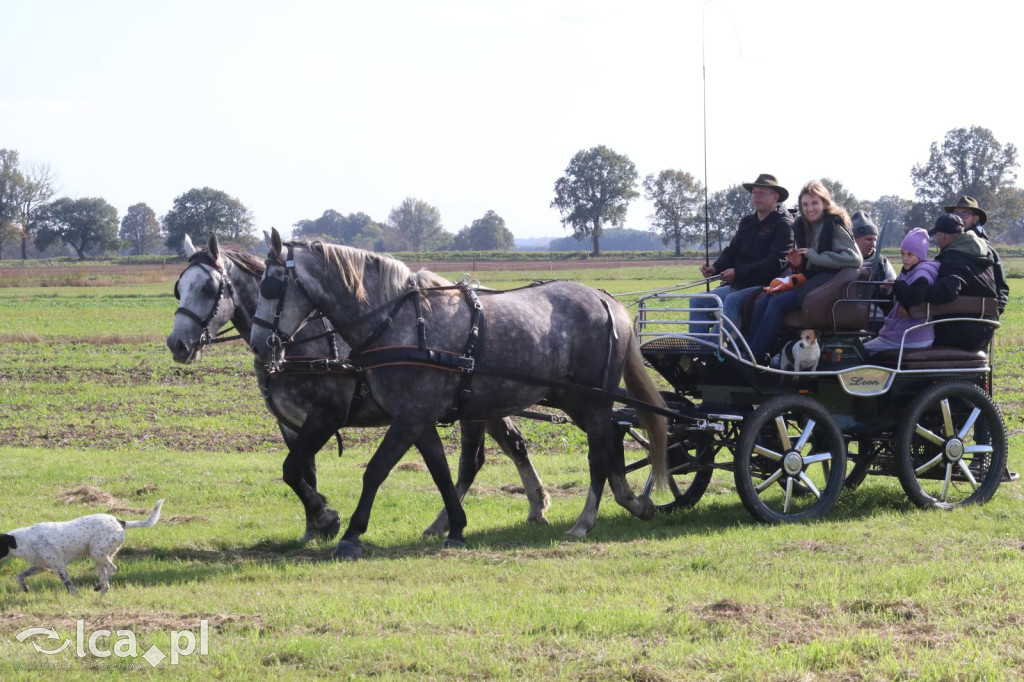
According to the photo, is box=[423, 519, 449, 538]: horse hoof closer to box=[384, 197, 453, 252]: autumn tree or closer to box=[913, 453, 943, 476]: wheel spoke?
box=[913, 453, 943, 476]: wheel spoke

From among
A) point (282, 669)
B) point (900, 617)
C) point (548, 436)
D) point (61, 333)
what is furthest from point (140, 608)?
point (61, 333)

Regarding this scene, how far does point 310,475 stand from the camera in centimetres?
856

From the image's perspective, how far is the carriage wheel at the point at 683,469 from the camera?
28.7 ft

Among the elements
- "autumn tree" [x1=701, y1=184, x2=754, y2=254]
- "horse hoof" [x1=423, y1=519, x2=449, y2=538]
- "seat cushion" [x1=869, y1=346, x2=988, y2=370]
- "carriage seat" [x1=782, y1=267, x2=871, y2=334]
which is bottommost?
"horse hoof" [x1=423, y1=519, x2=449, y2=538]

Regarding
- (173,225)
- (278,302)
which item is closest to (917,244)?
(278,302)

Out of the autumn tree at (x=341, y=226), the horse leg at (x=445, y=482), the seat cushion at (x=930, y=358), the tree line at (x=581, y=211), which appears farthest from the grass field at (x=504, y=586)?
the autumn tree at (x=341, y=226)

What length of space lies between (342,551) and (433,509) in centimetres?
212

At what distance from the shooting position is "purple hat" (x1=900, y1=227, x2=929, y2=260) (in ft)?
27.6

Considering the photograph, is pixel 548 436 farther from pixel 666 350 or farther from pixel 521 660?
pixel 521 660

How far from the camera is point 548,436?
13.8 meters

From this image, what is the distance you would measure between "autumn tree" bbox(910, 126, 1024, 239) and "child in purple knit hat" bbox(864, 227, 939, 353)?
8187 cm

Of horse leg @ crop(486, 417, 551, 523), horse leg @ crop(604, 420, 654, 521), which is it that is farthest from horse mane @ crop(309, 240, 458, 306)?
horse leg @ crop(604, 420, 654, 521)

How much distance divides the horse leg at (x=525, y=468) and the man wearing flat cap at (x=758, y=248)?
1.72 m

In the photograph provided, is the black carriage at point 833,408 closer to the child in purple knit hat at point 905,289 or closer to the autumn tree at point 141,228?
the child in purple knit hat at point 905,289
